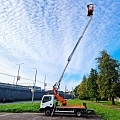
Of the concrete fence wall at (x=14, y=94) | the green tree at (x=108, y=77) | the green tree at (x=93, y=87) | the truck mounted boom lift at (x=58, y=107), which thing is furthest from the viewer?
the green tree at (x=93, y=87)

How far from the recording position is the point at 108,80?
134ft

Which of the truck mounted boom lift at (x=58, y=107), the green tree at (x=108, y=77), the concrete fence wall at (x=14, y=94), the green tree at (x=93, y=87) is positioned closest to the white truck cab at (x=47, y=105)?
the truck mounted boom lift at (x=58, y=107)

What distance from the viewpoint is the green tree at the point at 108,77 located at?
129ft

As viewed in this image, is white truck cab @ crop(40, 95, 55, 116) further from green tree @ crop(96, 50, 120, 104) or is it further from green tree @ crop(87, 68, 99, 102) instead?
green tree @ crop(87, 68, 99, 102)

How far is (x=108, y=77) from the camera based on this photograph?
40906mm

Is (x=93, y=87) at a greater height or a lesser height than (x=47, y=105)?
greater

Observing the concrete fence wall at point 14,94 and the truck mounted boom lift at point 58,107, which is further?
the concrete fence wall at point 14,94

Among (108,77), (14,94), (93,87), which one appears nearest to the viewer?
(108,77)

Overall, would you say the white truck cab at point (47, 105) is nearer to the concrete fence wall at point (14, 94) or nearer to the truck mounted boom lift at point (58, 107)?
the truck mounted boom lift at point (58, 107)

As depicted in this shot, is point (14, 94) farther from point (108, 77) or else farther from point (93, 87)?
point (108, 77)

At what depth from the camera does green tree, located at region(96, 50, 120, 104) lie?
39.3 m

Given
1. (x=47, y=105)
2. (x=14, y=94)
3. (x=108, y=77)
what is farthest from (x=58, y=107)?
(x=14, y=94)

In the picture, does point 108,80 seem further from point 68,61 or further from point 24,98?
point 24,98

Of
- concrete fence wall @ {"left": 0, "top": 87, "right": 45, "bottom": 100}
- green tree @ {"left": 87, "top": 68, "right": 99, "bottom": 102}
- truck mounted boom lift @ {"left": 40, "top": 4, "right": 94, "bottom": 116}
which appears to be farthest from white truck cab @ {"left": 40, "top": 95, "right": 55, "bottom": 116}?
green tree @ {"left": 87, "top": 68, "right": 99, "bottom": 102}
